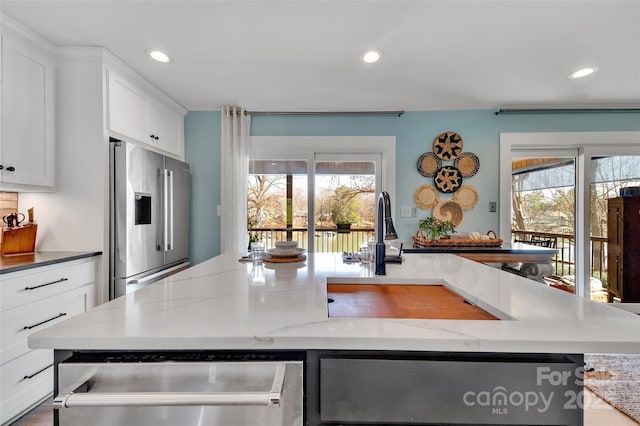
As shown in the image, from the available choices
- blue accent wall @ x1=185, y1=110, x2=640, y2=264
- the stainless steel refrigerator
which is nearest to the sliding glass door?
blue accent wall @ x1=185, y1=110, x2=640, y2=264

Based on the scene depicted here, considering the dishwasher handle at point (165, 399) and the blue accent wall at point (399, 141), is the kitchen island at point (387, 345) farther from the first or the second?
the blue accent wall at point (399, 141)

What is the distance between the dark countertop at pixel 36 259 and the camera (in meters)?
1.56

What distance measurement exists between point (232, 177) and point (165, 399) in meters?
2.87

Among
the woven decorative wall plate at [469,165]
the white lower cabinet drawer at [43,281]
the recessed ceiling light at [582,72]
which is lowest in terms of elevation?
the white lower cabinet drawer at [43,281]

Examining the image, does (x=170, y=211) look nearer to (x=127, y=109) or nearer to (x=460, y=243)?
(x=127, y=109)

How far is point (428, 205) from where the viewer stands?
337 centimetres

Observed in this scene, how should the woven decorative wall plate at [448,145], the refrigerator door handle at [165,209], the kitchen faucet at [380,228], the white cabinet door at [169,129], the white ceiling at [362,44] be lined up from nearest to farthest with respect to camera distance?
the kitchen faucet at [380,228]
the white ceiling at [362,44]
the refrigerator door handle at [165,209]
the white cabinet door at [169,129]
the woven decorative wall plate at [448,145]

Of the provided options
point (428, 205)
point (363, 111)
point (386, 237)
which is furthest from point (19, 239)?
point (428, 205)

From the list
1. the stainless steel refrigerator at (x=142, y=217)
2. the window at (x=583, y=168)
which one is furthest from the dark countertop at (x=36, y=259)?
the window at (x=583, y=168)

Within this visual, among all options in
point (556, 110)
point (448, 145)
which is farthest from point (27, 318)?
point (556, 110)

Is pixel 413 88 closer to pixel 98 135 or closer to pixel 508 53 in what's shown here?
pixel 508 53

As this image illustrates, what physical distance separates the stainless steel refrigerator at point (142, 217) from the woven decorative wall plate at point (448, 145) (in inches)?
110

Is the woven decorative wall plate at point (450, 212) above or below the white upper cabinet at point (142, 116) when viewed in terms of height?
below

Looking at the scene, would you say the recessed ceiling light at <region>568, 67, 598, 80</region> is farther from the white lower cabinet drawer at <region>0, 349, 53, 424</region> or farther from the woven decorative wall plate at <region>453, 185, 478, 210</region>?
the white lower cabinet drawer at <region>0, 349, 53, 424</region>
